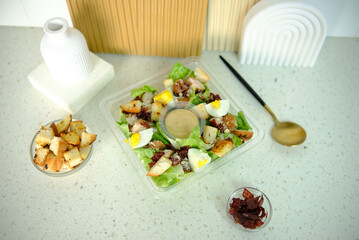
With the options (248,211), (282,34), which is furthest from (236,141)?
(282,34)

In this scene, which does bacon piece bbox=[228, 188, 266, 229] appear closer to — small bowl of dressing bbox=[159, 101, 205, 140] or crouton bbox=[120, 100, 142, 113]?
small bowl of dressing bbox=[159, 101, 205, 140]

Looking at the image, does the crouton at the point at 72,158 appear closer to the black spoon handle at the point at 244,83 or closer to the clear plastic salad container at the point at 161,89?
the clear plastic salad container at the point at 161,89

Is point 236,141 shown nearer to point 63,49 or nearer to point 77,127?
point 77,127

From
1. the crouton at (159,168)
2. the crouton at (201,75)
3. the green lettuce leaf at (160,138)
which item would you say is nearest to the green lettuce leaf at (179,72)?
the crouton at (201,75)

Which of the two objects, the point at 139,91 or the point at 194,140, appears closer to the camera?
the point at 194,140

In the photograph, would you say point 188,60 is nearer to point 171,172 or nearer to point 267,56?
point 267,56

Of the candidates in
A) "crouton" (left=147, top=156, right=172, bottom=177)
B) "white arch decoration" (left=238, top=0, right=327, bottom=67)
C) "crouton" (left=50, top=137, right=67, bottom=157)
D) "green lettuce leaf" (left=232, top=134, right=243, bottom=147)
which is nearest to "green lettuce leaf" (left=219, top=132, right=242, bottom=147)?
"green lettuce leaf" (left=232, top=134, right=243, bottom=147)
